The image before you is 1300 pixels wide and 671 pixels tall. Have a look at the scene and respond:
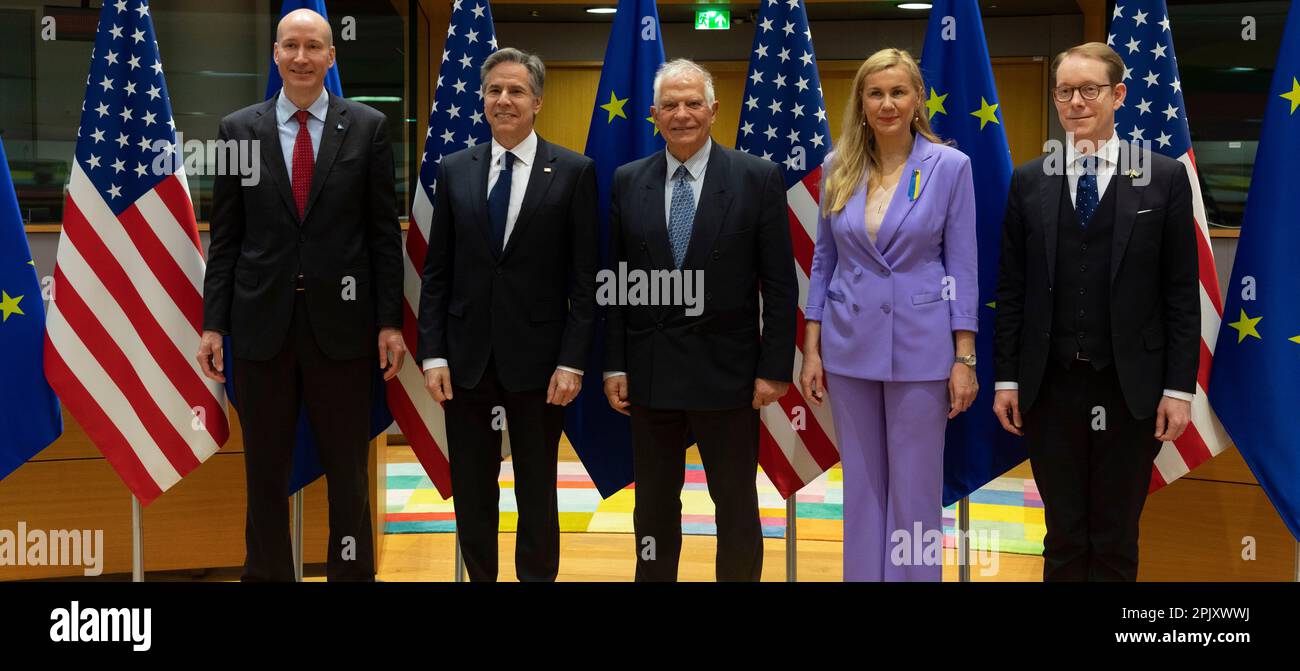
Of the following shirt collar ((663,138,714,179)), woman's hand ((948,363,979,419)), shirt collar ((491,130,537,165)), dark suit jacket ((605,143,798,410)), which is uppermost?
shirt collar ((491,130,537,165))

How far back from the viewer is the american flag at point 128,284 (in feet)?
10.6

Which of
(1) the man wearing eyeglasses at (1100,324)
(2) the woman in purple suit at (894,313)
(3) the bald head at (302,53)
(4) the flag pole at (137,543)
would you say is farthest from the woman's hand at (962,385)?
(4) the flag pole at (137,543)

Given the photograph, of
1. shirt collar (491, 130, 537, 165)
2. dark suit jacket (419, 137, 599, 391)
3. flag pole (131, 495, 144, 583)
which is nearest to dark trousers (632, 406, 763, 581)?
dark suit jacket (419, 137, 599, 391)

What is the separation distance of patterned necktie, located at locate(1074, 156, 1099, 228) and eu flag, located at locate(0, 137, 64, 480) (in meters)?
2.88

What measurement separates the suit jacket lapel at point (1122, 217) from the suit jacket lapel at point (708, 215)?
947 millimetres

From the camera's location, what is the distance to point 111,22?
10.7 ft

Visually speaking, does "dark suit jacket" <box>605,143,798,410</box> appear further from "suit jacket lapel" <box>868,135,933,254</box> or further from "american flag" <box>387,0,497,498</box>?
"american flag" <box>387,0,497,498</box>

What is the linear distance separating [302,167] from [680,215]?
1017mm

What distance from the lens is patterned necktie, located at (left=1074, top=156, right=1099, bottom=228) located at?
2742 millimetres

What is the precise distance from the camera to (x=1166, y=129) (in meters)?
3.15

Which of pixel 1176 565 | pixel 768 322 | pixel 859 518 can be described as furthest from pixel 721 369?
pixel 1176 565

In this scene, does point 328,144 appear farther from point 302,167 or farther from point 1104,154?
point 1104,154
